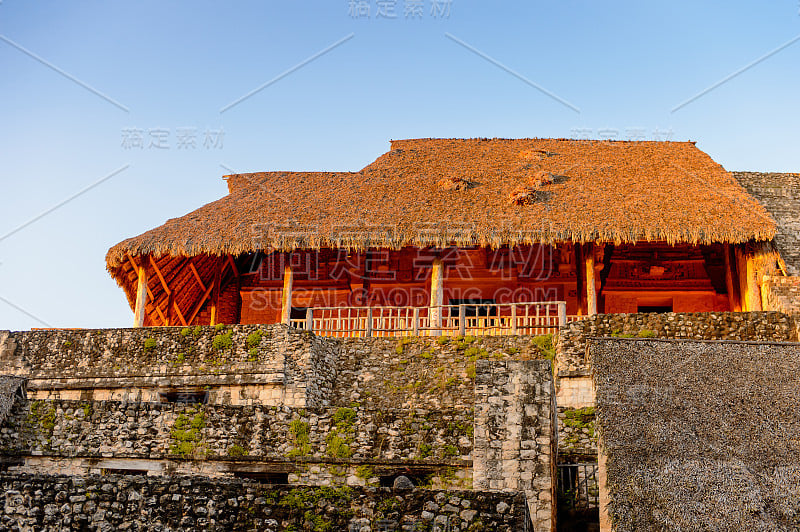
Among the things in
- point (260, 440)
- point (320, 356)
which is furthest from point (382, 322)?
point (260, 440)

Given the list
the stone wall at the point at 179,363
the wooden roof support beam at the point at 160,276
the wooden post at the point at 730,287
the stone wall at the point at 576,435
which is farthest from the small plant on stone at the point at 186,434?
the wooden post at the point at 730,287

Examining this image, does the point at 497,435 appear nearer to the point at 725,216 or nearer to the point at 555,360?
the point at 555,360

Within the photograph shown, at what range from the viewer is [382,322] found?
53.7 ft

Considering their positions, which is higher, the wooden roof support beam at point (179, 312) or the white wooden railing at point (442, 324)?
the wooden roof support beam at point (179, 312)

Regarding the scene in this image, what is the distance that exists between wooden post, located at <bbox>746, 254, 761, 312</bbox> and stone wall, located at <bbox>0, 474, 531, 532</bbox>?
32.7 feet

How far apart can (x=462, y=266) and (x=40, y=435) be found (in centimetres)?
980

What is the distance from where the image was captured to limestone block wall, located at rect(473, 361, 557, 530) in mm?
9586

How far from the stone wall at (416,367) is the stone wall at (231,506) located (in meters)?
5.33

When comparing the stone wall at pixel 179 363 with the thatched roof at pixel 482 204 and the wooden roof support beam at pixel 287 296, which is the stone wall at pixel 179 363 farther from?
the thatched roof at pixel 482 204

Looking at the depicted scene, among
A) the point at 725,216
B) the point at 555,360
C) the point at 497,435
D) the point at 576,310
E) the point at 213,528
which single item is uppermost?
the point at 725,216

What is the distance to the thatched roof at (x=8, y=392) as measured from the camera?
12992 mm

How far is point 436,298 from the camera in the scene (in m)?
17.4

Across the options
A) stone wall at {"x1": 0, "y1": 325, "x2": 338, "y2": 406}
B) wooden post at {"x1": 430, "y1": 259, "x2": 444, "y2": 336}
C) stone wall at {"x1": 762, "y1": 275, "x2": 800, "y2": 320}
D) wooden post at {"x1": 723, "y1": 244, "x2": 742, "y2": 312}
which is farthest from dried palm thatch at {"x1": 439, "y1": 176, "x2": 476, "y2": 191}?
stone wall at {"x1": 762, "y1": 275, "x2": 800, "y2": 320}

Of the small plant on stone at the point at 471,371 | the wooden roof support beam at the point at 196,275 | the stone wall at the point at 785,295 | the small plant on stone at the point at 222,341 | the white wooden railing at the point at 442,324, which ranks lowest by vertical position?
the small plant on stone at the point at 471,371
